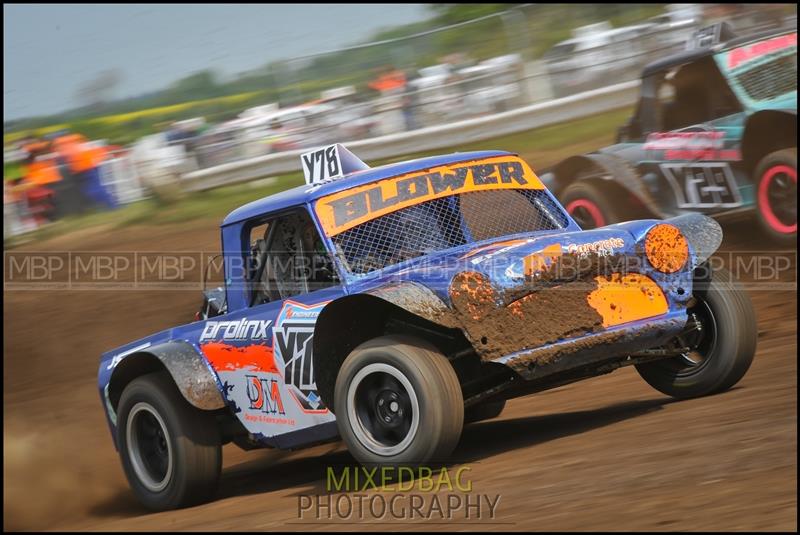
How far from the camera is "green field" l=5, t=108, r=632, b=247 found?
13.7 metres

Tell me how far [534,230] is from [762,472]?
2.39 m

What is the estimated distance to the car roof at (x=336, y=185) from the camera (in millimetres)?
5840

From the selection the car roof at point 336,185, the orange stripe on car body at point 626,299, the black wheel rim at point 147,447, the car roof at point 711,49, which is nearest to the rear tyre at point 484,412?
the car roof at point 336,185

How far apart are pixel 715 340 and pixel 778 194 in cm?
415

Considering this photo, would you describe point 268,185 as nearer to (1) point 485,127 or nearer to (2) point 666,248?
(1) point 485,127

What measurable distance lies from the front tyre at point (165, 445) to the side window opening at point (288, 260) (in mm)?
680

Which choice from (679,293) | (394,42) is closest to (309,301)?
(679,293)

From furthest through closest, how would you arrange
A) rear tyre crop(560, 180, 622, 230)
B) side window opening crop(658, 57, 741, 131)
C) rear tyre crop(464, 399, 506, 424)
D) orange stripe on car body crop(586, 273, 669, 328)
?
rear tyre crop(560, 180, 622, 230) < side window opening crop(658, 57, 741, 131) < rear tyre crop(464, 399, 506, 424) < orange stripe on car body crop(586, 273, 669, 328)

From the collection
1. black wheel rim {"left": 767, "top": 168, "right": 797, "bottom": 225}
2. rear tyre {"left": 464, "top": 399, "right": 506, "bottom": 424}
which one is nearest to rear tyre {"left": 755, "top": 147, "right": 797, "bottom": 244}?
black wheel rim {"left": 767, "top": 168, "right": 797, "bottom": 225}

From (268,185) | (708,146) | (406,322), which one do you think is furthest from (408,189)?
(268,185)

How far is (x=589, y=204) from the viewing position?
11070mm

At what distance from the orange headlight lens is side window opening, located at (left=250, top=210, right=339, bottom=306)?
60.7 inches

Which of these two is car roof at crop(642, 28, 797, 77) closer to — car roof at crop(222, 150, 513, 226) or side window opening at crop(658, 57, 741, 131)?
side window opening at crop(658, 57, 741, 131)

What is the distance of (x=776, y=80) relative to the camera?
10.0m
